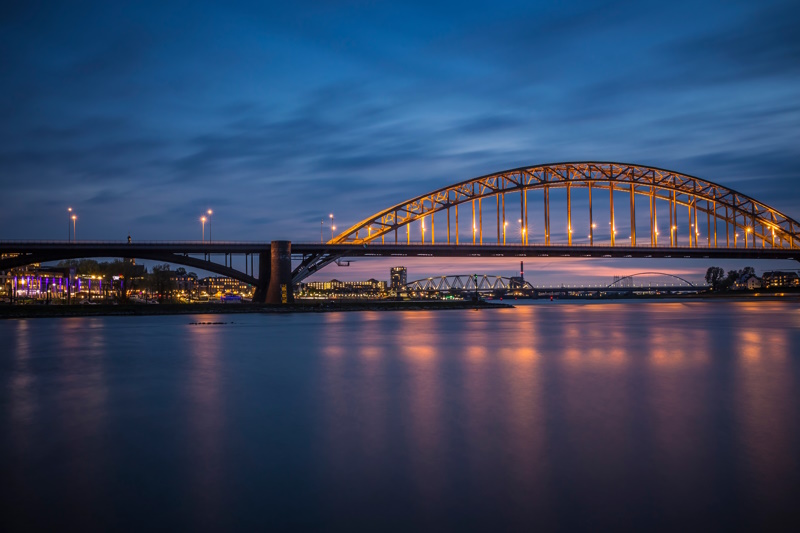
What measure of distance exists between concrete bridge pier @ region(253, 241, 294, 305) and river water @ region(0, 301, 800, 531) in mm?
41094

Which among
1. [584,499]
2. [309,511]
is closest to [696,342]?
[584,499]

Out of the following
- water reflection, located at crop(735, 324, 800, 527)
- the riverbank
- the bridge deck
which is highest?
the bridge deck

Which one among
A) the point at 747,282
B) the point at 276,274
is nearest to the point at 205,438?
the point at 276,274

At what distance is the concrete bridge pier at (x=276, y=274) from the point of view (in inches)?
2346

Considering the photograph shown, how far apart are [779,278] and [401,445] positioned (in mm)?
185053

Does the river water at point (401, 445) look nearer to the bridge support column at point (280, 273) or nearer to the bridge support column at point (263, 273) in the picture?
the bridge support column at point (280, 273)

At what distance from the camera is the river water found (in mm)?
5918

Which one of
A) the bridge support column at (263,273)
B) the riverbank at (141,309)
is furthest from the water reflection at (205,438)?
the bridge support column at (263,273)

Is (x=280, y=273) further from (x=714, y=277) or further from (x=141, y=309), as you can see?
(x=714, y=277)

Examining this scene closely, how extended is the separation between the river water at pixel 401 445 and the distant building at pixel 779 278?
168376mm

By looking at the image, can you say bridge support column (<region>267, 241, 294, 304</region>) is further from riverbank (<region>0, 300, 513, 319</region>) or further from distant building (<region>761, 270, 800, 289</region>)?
distant building (<region>761, 270, 800, 289</region>)

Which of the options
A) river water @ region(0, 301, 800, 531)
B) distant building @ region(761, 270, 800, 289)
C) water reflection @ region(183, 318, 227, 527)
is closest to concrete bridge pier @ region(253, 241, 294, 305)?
water reflection @ region(183, 318, 227, 527)

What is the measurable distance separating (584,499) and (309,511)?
2705mm

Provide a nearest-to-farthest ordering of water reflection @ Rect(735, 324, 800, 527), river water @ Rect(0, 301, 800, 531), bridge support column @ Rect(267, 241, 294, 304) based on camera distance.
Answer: river water @ Rect(0, 301, 800, 531) → water reflection @ Rect(735, 324, 800, 527) → bridge support column @ Rect(267, 241, 294, 304)
